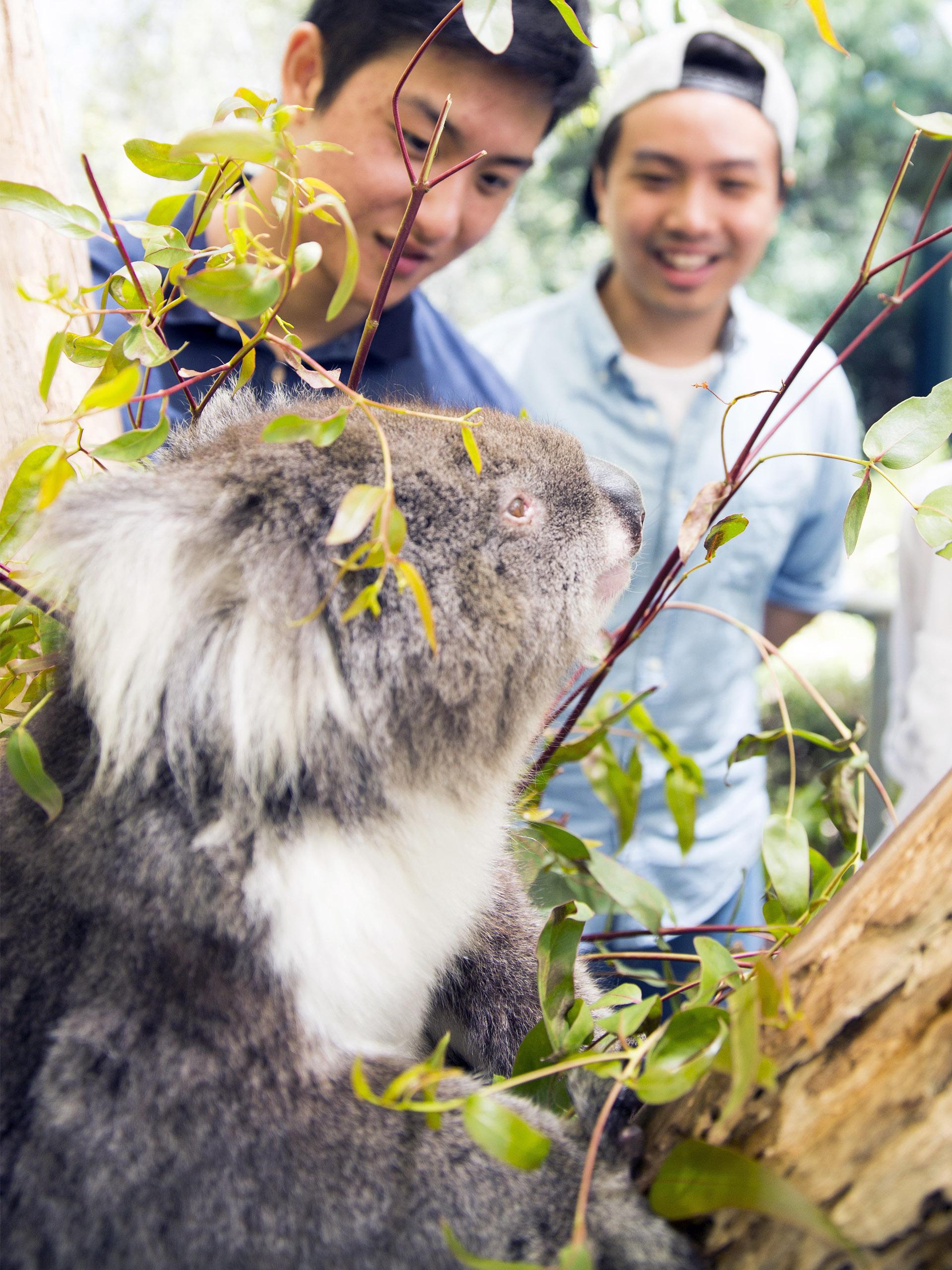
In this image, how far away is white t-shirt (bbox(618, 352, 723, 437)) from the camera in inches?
96.6

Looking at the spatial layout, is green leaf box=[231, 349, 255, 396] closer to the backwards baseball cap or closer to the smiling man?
the smiling man

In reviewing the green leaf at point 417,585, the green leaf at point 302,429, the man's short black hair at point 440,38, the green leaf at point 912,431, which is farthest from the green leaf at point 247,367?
the man's short black hair at point 440,38

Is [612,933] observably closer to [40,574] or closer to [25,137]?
[40,574]

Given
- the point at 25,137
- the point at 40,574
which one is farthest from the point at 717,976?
the point at 25,137

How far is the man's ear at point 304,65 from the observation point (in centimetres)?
162

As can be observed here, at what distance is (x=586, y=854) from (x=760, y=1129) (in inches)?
19.9

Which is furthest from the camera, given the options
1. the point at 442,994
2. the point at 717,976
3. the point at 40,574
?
the point at 442,994

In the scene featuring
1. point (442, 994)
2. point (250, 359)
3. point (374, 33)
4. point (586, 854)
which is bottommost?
point (442, 994)

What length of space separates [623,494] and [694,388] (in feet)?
3.71

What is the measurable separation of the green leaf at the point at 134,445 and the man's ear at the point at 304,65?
3.51ft

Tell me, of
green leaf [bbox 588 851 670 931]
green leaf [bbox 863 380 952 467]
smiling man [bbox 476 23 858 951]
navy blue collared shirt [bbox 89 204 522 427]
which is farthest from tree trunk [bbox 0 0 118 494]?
smiling man [bbox 476 23 858 951]

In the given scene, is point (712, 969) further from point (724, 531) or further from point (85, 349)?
point (85, 349)

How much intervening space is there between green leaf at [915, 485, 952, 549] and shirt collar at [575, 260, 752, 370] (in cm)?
172

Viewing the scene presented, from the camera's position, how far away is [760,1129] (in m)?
0.63
